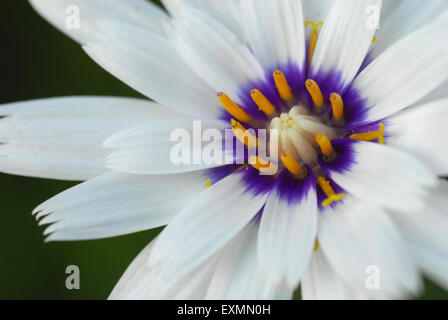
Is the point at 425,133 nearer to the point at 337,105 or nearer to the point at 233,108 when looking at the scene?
the point at 337,105

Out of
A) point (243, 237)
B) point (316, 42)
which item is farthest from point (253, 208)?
point (316, 42)

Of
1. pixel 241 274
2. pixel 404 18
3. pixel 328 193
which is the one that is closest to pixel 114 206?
pixel 241 274

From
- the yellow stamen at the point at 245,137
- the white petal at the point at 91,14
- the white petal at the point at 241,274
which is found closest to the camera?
the white petal at the point at 241,274

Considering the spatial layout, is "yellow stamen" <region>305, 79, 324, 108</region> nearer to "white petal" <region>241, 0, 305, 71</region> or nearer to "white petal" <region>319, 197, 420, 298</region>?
"white petal" <region>241, 0, 305, 71</region>

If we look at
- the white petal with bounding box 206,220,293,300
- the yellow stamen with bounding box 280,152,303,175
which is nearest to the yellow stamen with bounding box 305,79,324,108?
the yellow stamen with bounding box 280,152,303,175

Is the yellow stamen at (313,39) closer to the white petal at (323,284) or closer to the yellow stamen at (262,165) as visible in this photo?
the yellow stamen at (262,165)

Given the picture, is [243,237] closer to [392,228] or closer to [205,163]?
[205,163]

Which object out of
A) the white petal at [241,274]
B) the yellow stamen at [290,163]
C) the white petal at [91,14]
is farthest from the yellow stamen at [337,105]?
the white petal at [91,14]
